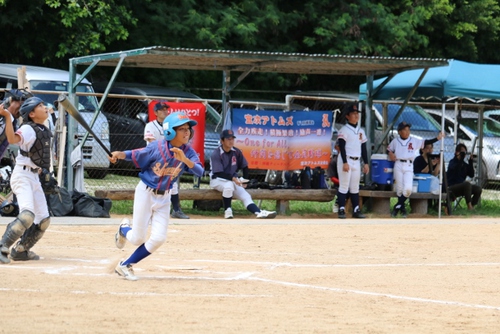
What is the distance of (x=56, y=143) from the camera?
667 inches

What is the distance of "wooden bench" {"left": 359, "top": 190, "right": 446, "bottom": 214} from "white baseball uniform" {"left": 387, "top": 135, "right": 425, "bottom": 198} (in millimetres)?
256

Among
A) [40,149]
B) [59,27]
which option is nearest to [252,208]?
[40,149]

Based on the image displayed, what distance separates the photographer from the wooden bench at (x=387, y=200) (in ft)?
59.6

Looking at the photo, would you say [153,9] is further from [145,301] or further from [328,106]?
[145,301]

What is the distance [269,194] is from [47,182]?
22.9ft

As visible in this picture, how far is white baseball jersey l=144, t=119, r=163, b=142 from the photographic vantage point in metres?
15.1

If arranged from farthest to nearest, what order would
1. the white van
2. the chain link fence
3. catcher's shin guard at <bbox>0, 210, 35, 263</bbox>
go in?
the white van < the chain link fence < catcher's shin guard at <bbox>0, 210, 35, 263</bbox>

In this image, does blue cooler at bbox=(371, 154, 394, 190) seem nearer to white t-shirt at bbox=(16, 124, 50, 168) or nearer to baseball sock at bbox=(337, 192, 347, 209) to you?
baseball sock at bbox=(337, 192, 347, 209)

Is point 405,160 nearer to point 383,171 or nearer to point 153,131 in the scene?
point 383,171

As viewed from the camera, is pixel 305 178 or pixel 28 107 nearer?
pixel 28 107

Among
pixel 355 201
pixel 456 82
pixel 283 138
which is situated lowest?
pixel 355 201

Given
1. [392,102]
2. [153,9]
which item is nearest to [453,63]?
[392,102]

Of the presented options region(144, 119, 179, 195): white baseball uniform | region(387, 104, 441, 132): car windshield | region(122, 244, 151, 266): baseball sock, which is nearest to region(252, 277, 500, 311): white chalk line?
region(122, 244, 151, 266): baseball sock

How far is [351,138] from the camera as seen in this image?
17.2 meters
